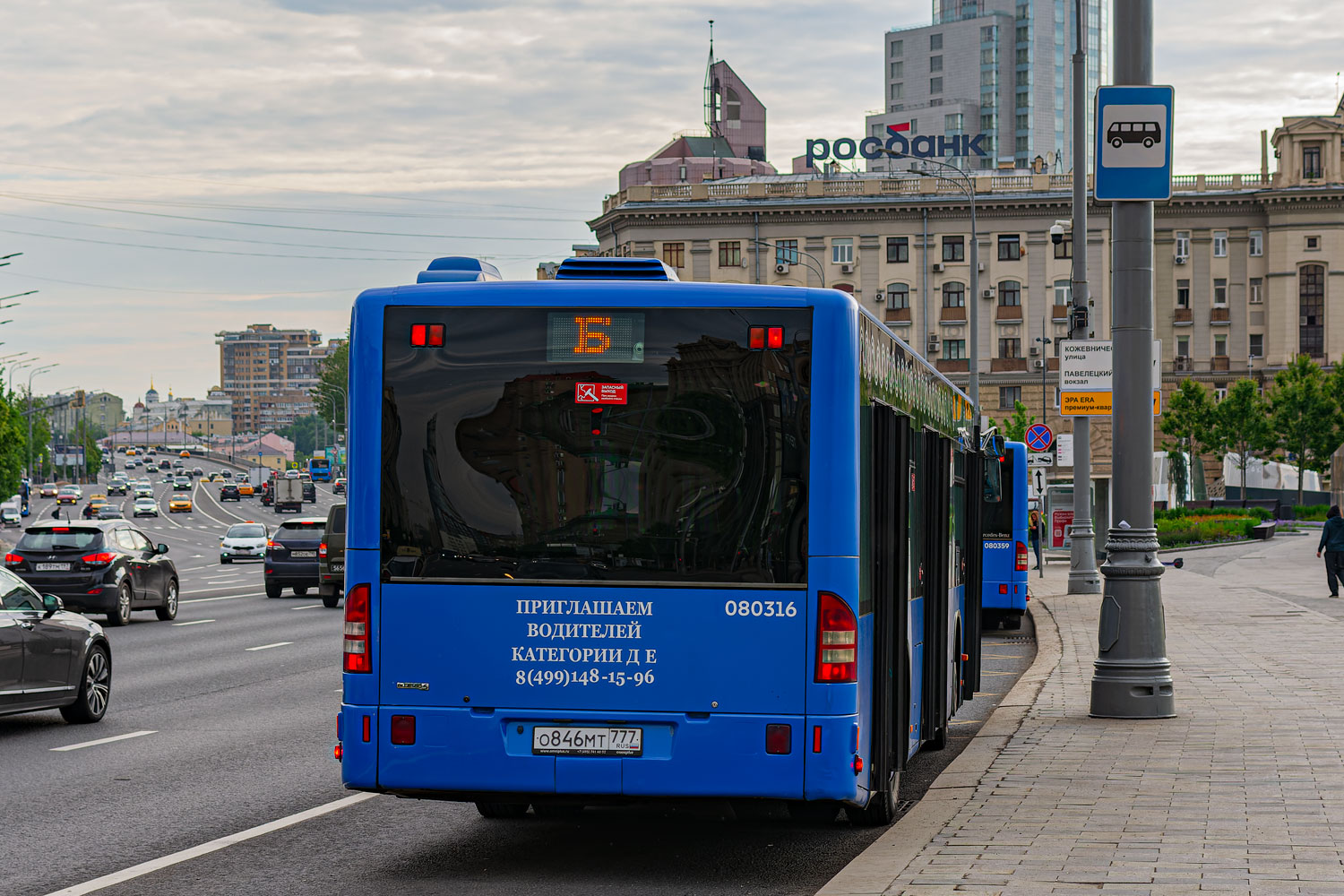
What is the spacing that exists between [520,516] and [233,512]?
426ft

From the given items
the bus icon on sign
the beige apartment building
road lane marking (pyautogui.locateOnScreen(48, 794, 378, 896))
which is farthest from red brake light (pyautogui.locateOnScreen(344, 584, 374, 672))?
the beige apartment building

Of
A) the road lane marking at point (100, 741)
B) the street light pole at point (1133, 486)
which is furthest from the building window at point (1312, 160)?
the road lane marking at point (100, 741)

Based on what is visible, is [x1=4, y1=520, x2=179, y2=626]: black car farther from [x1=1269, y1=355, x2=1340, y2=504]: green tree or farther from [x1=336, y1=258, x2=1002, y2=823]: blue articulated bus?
[x1=1269, y1=355, x2=1340, y2=504]: green tree

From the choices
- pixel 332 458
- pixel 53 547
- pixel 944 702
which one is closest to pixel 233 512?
pixel 332 458

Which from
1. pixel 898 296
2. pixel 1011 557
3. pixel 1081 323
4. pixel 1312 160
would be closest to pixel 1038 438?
pixel 1081 323

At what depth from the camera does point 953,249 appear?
3723 inches

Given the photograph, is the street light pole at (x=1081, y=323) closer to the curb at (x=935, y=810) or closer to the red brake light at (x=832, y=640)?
the curb at (x=935, y=810)

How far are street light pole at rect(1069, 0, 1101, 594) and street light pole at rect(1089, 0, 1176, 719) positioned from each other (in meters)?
15.6

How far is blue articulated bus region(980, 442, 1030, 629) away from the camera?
23672 mm

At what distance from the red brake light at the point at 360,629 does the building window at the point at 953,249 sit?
8909 cm

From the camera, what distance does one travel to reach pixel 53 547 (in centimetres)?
2648

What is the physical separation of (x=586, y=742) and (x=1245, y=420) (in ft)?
261

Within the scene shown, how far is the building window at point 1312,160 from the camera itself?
319ft

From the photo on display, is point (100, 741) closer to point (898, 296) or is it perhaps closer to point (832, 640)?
point (832, 640)
